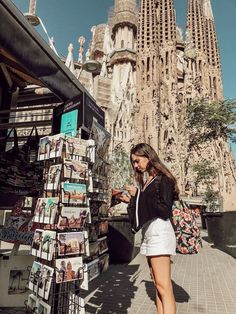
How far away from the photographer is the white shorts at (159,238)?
7.34 feet

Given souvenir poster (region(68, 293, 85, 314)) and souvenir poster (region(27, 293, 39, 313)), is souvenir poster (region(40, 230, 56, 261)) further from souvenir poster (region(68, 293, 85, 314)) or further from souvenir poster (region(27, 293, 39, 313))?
souvenir poster (region(68, 293, 85, 314))

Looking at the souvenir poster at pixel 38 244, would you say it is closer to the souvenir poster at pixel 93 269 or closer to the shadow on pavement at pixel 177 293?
the souvenir poster at pixel 93 269

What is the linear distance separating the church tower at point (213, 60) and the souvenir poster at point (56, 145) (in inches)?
1662

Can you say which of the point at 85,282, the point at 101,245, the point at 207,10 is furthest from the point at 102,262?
the point at 207,10

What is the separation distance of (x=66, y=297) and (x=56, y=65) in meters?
2.72

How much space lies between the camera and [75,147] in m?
2.58

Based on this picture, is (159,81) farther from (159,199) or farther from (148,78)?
(159,199)

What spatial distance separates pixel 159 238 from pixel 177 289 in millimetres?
2668

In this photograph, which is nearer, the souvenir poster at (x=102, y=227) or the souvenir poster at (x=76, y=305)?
the souvenir poster at (x=76, y=305)

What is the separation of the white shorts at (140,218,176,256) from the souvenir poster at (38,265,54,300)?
0.92 m

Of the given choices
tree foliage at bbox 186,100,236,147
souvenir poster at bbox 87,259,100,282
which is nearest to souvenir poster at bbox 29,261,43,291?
souvenir poster at bbox 87,259,100,282

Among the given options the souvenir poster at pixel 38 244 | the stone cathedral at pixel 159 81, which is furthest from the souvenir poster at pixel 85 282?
the stone cathedral at pixel 159 81

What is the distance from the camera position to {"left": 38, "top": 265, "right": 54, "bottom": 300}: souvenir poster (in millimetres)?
2164

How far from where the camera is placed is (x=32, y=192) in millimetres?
4625
